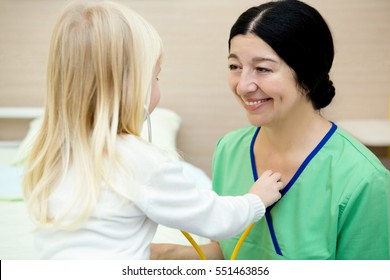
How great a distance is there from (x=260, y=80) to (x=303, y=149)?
0.20 m

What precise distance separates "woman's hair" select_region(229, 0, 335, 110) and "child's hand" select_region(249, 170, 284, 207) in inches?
8.1

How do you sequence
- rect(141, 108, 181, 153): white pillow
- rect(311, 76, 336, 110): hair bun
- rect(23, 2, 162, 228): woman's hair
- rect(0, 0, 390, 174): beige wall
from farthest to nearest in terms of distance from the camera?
rect(0, 0, 390, 174): beige wall → rect(141, 108, 181, 153): white pillow → rect(311, 76, 336, 110): hair bun → rect(23, 2, 162, 228): woman's hair

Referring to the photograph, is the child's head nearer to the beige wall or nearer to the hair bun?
the hair bun

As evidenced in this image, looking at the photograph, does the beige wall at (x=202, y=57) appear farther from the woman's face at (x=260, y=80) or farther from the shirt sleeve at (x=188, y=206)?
the shirt sleeve at (x=188, y=206)

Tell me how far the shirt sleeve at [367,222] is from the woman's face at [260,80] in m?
0.23

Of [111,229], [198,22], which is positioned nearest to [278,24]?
[111,229]

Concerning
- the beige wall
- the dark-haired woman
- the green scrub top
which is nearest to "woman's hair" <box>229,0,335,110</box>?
the dark-haired woman

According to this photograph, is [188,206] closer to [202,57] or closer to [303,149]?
[303,149]

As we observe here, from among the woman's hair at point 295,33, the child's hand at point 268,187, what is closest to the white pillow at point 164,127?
the child's hand at point 268,187

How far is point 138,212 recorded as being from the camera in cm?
93

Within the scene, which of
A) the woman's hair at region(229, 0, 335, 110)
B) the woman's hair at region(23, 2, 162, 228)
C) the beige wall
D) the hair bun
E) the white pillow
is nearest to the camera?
the woman's hair at region(23, 2, 162, 228)

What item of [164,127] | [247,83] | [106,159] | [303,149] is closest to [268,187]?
[303,149]

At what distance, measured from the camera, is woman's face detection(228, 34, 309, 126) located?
3.33ft

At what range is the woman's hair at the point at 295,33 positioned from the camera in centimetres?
100
